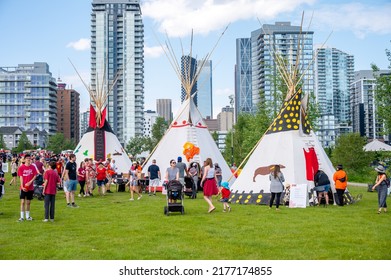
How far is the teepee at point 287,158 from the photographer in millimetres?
15109

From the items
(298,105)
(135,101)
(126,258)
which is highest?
(135,101)

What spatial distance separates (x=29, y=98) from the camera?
88.5m

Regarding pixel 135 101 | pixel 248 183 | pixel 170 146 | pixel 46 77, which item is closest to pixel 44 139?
pixel 46 77

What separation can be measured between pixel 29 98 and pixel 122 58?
884 inches

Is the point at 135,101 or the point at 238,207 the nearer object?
the point at 238,207

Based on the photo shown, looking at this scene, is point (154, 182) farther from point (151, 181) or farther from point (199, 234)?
point (199, 234)

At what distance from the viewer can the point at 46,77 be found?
90.4 metres

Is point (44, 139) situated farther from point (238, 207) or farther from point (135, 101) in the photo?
point (238, 207)

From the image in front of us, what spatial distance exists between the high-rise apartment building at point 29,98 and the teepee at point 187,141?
186ft

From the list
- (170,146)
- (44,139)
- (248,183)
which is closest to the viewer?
(248,183)

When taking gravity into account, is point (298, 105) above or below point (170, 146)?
above

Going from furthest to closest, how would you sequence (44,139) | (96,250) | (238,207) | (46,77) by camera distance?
1. (44,139)
2. (46,77)
3. (238,207)
4. (96,250)

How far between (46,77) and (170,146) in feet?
250

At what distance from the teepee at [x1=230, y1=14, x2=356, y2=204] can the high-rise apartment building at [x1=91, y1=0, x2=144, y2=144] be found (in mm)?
80094
